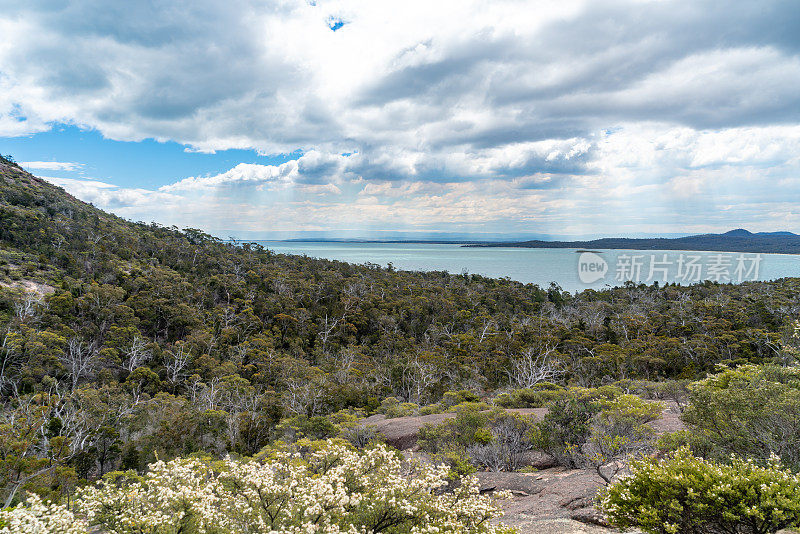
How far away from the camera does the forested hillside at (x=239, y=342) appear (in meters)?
21.9

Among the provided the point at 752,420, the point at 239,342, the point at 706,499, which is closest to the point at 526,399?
the point at 752,420

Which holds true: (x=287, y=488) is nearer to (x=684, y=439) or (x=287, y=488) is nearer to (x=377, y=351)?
(x=684, y=439)

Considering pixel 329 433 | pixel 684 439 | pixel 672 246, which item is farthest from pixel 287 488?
pixel 672 246

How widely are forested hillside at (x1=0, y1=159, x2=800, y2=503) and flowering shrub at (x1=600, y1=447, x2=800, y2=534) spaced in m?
10.3

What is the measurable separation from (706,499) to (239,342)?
1700 inches

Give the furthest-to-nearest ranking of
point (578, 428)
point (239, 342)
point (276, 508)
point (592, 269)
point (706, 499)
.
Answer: point (592, 269) < point (239, 342) < point (578, 428) < point (276, 508) < point (706, 499)

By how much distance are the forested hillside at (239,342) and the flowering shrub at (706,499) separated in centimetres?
1033

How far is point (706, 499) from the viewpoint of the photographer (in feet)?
19.5

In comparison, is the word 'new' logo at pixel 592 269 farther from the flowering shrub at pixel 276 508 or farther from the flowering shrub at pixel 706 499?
the flowering shrub at pixel 276 508

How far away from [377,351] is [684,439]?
1430 inches

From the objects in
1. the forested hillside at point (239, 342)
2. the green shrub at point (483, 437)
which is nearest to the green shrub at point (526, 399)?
the green shrub at point (483, 437)

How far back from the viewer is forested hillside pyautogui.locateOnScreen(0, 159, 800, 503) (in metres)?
21.9

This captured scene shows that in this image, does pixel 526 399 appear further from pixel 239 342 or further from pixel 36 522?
pixel 239 342

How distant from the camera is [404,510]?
7238mm
